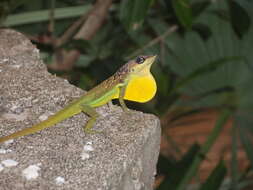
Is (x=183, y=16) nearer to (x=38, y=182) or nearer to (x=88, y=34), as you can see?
(x=88, y=34)

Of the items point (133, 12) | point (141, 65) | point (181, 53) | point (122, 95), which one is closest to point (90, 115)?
point (122, 95)

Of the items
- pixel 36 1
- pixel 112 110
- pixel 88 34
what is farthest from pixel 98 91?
pixel 36 1

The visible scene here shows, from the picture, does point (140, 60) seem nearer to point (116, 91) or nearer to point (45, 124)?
point (116, 91)

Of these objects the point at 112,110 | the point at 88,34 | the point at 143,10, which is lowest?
the point at 88,34

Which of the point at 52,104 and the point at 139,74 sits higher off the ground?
the point at 139,74

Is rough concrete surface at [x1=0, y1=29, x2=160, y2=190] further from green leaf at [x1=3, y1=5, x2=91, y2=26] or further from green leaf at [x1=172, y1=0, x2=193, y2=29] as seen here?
green leaf at [x1=3, y1=5, x2=91, y2=26]

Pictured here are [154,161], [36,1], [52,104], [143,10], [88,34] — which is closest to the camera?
[154,161]

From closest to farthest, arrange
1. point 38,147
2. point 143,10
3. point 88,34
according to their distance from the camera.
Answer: point 38,147 → point 143,10 → point 88,34
